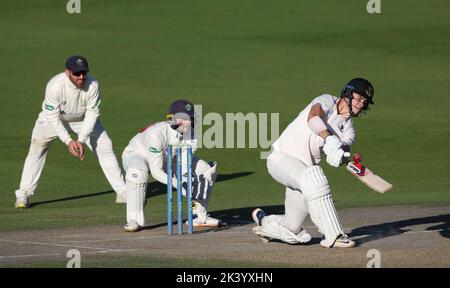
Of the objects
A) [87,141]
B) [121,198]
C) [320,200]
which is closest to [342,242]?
[320,200]

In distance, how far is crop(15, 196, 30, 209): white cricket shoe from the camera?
1609 centimetres

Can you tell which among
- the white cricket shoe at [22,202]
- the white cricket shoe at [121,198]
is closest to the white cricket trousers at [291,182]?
the white cricket shoe at [121,198]

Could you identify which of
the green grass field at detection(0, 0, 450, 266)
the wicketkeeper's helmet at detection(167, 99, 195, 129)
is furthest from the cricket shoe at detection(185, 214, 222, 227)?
the wicketkeeper's helmet at detection(167, 99, 195, 129)

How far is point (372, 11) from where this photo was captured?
3744 centimetres

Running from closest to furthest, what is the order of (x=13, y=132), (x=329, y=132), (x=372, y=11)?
(x=329, y=132) < (x=13, y=132) < (x=372, y=11)

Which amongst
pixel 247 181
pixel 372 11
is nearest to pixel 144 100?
pixel 247 181

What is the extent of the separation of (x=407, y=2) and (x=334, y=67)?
10.2 m

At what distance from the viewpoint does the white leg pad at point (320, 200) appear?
12.0 metres

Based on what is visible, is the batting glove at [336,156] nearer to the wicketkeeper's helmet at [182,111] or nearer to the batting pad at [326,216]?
the batting pad at [326,216]

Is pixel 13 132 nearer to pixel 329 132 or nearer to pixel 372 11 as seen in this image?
pixel 329 132

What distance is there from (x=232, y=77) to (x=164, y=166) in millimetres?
14760

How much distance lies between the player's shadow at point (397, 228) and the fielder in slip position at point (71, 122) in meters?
3.90

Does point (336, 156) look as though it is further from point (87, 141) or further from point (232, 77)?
point (232, 77)

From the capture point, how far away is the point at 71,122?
54.4 feet
